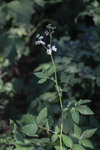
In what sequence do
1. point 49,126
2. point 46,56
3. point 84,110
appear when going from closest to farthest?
point 84,110
point 49,126
point 46,56

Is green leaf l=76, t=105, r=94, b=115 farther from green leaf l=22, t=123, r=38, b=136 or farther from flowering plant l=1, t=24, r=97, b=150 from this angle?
green leaf l=22, t=123, r=38, b=136

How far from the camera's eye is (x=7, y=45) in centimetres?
263

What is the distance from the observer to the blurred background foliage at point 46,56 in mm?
1823

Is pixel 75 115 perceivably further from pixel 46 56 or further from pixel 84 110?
pixel 46 56

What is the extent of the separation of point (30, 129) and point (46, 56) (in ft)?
5.15

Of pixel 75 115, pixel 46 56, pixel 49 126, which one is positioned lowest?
pixel 46 56

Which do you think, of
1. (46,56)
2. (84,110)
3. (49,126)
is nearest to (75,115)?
(84,110)

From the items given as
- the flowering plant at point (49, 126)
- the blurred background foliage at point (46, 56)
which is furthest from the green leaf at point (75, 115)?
the blurred background foliage at point (46, 56)

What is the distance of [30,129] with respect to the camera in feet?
3.20

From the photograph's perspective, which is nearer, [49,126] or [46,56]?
[49,126]

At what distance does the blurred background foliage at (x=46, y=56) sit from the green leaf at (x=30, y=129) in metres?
0.30

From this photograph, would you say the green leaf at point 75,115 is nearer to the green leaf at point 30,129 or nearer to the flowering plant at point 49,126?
the flowering plant at point 49,126

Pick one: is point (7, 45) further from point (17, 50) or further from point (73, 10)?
point (73, 10)

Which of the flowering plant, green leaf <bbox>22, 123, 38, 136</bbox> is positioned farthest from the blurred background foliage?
green leaf <bbox>22, 123, 38, 136</bbox>
